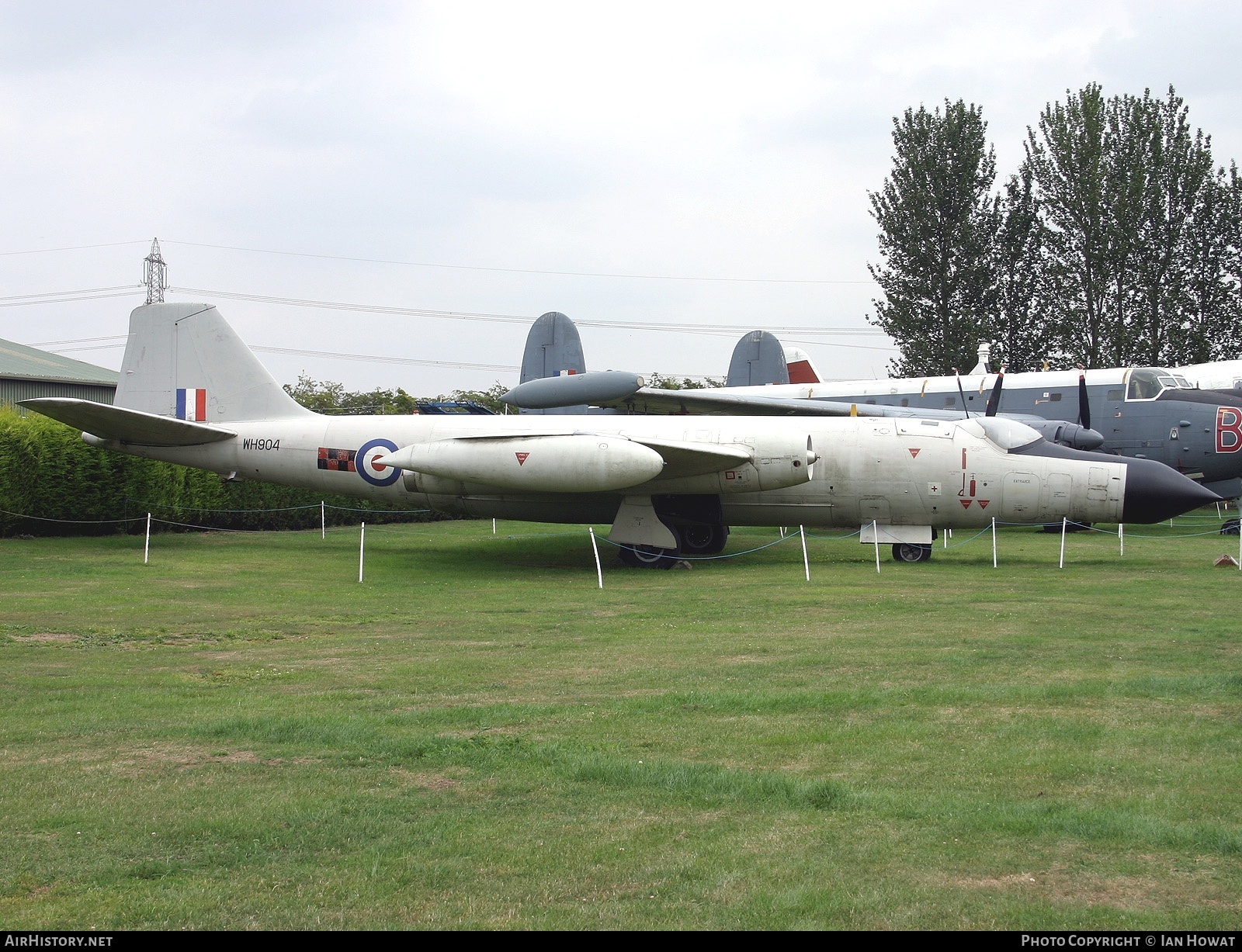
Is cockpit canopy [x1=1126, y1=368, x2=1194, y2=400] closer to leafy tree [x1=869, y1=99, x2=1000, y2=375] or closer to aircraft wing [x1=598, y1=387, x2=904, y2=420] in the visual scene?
aircraft wing [x1=598, y1=387, x2=904, y2=420]

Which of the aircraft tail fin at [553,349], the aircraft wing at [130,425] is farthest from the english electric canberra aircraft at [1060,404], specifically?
the aircraft wing at [130,425]

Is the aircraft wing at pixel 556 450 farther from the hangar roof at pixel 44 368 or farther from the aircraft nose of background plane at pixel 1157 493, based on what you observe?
the hangar roof at pixel 44 368

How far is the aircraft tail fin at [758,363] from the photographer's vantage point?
1266 inches

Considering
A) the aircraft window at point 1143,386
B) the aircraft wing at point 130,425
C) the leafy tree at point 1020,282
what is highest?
the leafy tree at point 1020,282

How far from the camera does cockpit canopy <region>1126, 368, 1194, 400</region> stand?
22.7 m

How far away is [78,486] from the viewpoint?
69.6ft

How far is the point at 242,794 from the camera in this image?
18.0 ft

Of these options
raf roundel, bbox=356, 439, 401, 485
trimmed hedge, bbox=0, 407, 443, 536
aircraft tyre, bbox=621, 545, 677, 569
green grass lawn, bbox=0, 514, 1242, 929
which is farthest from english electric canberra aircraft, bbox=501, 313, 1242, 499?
green grass lawn, bbox=0, 514, 1242, 929

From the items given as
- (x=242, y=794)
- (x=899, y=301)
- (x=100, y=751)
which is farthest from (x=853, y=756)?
(x=899, y=301)

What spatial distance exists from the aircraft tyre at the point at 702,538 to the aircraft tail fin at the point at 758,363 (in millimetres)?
13303

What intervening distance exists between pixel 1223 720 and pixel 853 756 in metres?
2.51

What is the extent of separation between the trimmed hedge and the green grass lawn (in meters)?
9.32

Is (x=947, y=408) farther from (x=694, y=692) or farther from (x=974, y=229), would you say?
(x=974, y=229)

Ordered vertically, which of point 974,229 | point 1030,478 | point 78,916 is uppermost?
point 974,229
